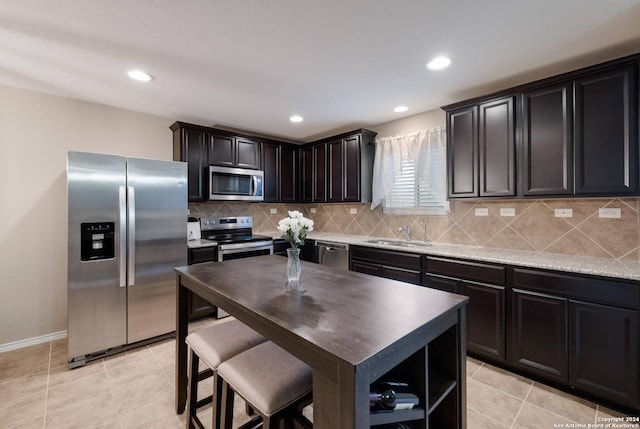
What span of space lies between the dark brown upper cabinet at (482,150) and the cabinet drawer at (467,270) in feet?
2.24

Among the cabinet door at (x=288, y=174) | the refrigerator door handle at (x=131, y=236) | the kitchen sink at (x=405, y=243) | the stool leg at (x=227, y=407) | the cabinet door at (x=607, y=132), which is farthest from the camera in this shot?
the cabinet door at (x=288, y=174)

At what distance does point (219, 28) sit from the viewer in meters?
1.79

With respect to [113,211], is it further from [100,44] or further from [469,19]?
[469,19]

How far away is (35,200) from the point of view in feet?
9.21

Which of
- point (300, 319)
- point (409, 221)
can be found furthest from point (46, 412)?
point (409, 221)

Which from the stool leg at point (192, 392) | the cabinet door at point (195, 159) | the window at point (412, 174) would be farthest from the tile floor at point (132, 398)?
the cabinet door at point (195, 159)

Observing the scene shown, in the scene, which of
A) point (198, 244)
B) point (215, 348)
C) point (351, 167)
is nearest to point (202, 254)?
point (198, 244)

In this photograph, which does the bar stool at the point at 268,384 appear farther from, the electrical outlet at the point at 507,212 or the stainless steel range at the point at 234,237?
the electrical outlet at the point at 507,212

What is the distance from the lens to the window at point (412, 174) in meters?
3.20

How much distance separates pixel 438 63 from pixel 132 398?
11.3 ft

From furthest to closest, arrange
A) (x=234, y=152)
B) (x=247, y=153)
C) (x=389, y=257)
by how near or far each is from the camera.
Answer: (x=247, y=153), (x=234, y=152), (x=389, y=257)

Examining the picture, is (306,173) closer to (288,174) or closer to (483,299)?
(288,174)

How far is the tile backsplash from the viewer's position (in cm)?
219

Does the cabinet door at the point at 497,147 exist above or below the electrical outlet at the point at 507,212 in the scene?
above
